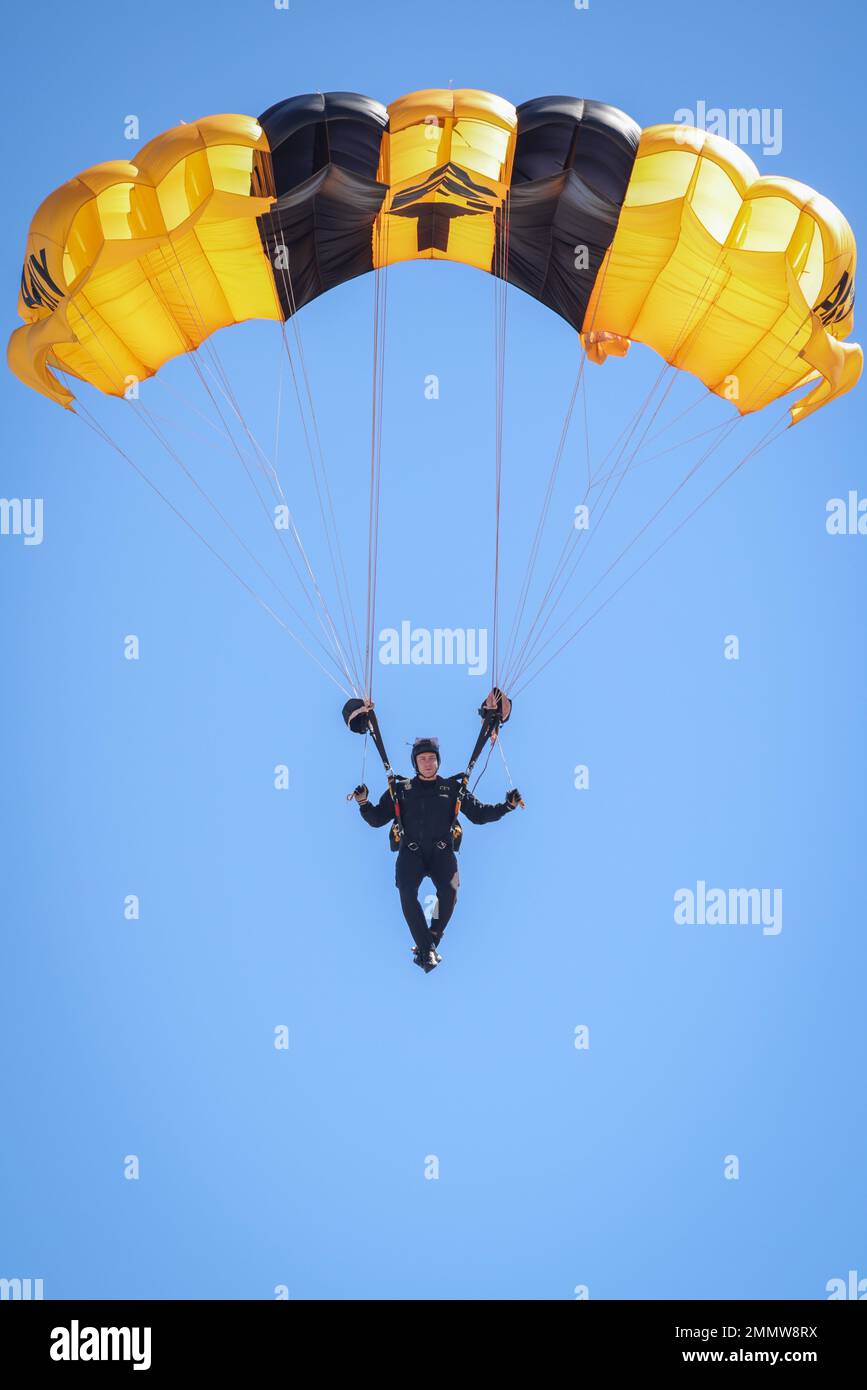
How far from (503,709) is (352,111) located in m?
3.99

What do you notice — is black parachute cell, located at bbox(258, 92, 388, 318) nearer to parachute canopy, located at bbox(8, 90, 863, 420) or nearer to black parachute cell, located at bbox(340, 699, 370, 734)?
parachute canopy, located at bbox(8, 90, 863, 420)

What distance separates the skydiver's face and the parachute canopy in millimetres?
3541

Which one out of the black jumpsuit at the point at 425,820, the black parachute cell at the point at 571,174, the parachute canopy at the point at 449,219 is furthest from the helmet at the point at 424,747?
the black parachute cell at the point at 571,174

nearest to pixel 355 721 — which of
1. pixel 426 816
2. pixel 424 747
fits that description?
pixel 424 747

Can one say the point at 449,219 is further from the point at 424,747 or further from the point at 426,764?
the point at 426,764

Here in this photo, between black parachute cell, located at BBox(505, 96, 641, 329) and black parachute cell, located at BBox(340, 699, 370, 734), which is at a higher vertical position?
black parachute cell, located at BBox(505, 96, 641, 329)

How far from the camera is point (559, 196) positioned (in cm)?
1198

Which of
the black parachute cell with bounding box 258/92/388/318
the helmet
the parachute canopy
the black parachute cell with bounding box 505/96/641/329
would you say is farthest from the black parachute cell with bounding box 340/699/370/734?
the black parachute cell with bounding box 505/96/641/329

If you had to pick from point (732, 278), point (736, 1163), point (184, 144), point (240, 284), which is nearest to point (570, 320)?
point (732, 278)

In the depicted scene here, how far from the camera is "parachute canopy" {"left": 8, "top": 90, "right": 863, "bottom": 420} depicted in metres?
11.3

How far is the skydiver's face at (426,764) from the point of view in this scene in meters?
12.2

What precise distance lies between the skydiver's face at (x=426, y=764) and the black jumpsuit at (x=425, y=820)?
5 centimetres


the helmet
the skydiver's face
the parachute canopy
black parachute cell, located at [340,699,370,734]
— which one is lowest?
the skydiver's face
